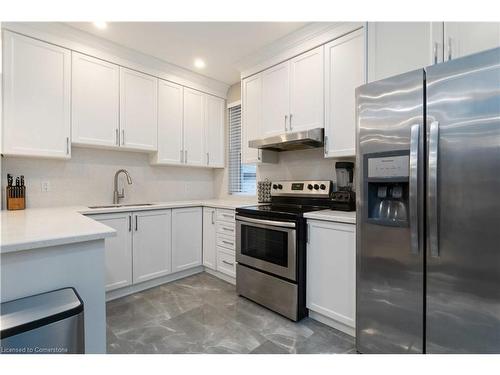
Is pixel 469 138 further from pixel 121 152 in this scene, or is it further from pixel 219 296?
pixel 121 152

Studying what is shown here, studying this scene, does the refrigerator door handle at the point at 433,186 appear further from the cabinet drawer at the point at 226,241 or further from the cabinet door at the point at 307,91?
the cabinet drawer at the point at 226,241

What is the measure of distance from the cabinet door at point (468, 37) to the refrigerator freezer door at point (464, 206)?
283mm

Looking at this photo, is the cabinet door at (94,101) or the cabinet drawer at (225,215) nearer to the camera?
the cabinet door at (94,101)

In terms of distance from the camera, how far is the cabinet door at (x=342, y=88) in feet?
6.93

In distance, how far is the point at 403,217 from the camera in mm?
1522

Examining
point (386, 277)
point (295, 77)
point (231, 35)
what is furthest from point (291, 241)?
point (231, 35)

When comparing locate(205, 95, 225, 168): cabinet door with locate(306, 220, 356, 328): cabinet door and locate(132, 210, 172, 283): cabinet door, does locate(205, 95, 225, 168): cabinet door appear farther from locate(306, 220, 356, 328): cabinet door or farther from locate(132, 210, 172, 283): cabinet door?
locate(306, 220, 356, 328): cabinet door

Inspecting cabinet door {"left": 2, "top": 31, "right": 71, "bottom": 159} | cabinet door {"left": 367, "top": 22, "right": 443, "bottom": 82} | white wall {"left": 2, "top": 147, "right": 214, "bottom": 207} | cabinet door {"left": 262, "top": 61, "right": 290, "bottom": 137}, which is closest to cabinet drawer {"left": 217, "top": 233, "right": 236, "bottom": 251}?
white wall {"left": 2, "top": 147, "right": 214, "bottom": 207}

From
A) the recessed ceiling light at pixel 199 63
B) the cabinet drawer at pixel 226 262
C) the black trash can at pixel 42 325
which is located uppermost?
the recessed ceiling light at pixel 199 63

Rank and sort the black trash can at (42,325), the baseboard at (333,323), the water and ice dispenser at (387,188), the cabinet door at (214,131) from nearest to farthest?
the black trash can at (42,325)
the water and ice dispenser at (387,188)
the baseboard at (333,323)
the cabinet door at (214,131)

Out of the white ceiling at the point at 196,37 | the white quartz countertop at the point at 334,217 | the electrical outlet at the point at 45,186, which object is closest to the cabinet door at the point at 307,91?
the white ceiling at the point at 196,37

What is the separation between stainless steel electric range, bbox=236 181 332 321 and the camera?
2.09 meters

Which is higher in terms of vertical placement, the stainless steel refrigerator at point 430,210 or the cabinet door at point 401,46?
the cabinet door at point 401,46
